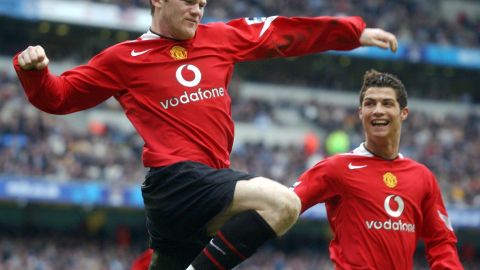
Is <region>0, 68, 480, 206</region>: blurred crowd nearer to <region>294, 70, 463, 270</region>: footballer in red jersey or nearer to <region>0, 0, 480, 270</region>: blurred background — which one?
<region>0, 0, 480, 270</region>: blurred background

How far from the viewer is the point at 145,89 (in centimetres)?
534

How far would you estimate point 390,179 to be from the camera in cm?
637

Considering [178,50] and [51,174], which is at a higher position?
→ [178,50]

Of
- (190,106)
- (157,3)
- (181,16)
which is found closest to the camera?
(190,106)

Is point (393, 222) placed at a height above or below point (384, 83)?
below

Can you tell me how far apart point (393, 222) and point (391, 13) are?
25.2 metres

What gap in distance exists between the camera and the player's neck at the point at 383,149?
6.47 metres

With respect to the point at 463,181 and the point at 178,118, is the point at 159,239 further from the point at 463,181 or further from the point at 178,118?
the point at 463,181

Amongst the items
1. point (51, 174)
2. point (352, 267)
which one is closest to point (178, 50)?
point (352, 267)

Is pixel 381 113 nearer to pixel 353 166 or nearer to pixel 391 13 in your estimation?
pixel 353 166

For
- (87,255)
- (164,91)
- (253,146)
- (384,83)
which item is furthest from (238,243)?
(253,146)

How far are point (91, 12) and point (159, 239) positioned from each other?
20155mm

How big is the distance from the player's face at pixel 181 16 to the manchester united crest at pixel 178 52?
0.06 metres

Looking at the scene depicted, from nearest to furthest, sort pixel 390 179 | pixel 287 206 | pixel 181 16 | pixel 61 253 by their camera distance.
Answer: pixel 287 206 → pixel 181 16 → pixel 390 179 → pixel 61 253
